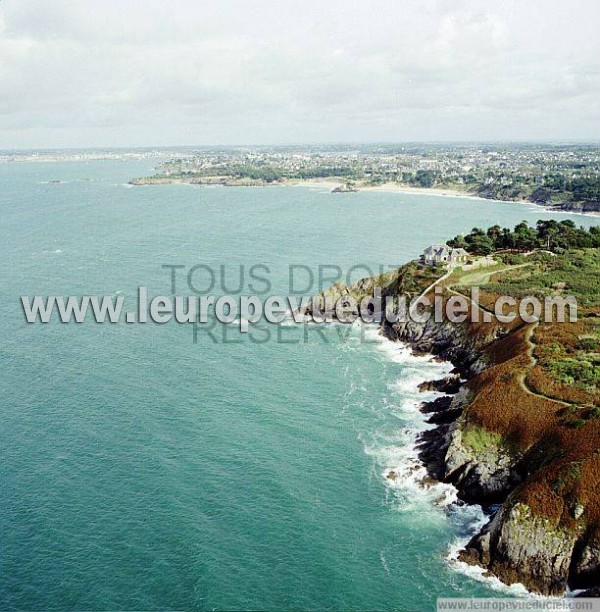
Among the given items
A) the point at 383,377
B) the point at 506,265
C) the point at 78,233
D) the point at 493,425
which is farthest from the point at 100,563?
the point at 78,233

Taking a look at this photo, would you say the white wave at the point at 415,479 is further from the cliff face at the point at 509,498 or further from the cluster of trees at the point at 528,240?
the cluster of trees at the point at 528,240

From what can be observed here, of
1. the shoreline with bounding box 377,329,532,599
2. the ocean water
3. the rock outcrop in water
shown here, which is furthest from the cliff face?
the ocean water

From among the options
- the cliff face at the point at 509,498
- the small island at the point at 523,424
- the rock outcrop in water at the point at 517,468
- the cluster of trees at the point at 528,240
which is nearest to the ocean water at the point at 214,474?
the cliff face at the point at 509,498

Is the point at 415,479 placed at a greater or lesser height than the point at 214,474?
lesser

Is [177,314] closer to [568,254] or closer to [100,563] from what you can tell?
[100,563]

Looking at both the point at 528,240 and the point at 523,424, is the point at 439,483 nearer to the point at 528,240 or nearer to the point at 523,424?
the point at 523,424

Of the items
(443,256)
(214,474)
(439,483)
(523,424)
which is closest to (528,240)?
(443,256)

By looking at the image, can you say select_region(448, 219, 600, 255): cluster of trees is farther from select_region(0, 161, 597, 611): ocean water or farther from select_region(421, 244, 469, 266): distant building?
select_region(0, 161, 597, 611): ocean water

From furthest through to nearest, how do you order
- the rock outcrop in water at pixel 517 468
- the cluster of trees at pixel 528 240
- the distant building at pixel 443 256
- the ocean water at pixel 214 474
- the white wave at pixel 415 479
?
the cluster of trees at pixel 528 240, the distant building at pixel 443 256, the white wave at pixel 415 479, the rock outcrop in water at pixel 517 468, the ocean water at pixel 214 474
